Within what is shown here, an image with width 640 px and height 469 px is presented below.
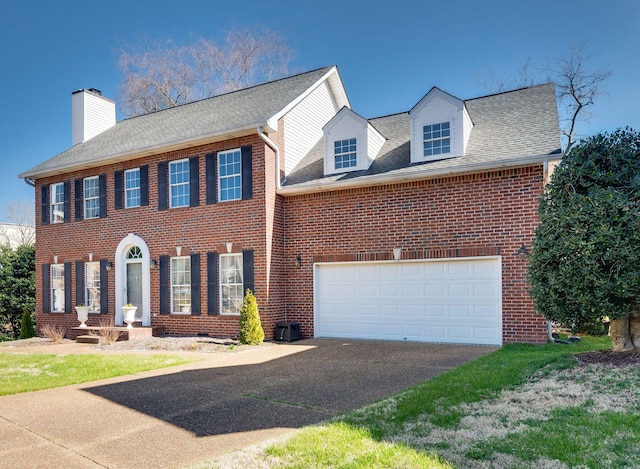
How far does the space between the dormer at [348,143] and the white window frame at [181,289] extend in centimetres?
504

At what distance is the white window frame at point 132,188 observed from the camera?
1482 cm

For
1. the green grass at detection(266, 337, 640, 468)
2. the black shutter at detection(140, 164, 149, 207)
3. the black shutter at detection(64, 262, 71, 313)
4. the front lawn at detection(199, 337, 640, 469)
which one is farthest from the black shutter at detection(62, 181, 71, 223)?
the green grass at detection(266, 337, 640, 468)

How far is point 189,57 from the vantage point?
27812 millimetres

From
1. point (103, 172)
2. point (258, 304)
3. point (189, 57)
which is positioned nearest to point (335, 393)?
point (258, 304)

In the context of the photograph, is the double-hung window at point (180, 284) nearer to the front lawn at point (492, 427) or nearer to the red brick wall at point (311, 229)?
the red brick wall at point (311, 229)

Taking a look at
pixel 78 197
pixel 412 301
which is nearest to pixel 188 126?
pixel 78 197

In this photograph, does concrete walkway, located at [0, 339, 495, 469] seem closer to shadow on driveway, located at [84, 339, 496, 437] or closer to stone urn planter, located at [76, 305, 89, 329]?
shadow on driveway, located at [84, 339, 496, 437]

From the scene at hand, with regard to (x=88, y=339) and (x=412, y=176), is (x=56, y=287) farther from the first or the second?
(x=412, y=176)

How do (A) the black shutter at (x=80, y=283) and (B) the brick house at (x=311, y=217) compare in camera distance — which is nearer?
(B) the brick house at (x=311, y=217)

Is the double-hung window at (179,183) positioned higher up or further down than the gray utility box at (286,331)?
higher up

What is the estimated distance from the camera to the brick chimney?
61.1 feet

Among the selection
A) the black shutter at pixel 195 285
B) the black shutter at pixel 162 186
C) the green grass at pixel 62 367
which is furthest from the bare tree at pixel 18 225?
the green grass at pixel 62 367

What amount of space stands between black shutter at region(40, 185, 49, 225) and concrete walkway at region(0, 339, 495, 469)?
1098 cm

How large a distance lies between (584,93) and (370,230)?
45.1 ft
